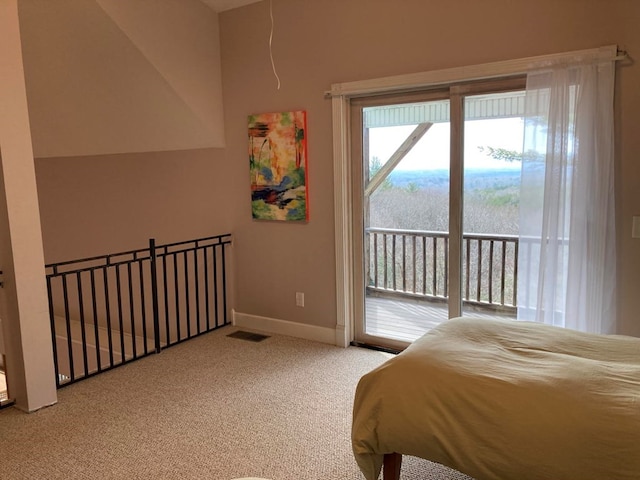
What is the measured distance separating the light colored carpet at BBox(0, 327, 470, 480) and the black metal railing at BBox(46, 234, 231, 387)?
50 centimetres

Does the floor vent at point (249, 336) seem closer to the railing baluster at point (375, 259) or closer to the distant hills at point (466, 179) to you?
the railing baluster at point (375, 259)

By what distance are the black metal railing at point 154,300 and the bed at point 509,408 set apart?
2.45 meters

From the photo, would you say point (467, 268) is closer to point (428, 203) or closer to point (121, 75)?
point (428, 203)

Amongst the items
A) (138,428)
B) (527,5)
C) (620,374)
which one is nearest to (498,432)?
(620,374)

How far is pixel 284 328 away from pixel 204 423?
155 cm

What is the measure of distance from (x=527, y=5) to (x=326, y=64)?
1440 millimetres

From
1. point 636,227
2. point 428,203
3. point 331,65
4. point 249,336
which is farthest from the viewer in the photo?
point 249,336

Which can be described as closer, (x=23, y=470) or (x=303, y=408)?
(x=23, y=470)

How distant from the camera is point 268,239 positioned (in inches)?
165

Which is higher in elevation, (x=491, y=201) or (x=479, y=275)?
(x=491, y=201)

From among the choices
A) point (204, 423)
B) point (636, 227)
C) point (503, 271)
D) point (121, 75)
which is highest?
point (121, 75)

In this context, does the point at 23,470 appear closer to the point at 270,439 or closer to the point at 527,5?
the point at 270,439

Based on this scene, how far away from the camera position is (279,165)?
13.1ft

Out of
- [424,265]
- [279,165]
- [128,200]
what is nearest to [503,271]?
[424,265]
